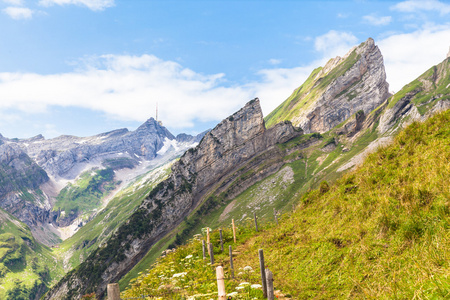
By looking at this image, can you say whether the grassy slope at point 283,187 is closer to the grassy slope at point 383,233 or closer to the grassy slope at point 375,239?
the grassy slope at point 375,239

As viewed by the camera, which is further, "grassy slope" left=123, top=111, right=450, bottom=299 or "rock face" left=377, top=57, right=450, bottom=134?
"rock face" left=377, top=57, right=450, bottom=134

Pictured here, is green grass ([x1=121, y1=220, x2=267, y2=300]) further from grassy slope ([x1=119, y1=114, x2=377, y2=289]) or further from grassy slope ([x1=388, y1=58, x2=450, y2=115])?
grassy slope ([x1=388, y1=58, x2=450, y2=115])

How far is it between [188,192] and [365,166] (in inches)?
5857

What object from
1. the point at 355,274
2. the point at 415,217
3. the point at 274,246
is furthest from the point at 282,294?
the point at 274,246

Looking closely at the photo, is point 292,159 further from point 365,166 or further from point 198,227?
point 365,166

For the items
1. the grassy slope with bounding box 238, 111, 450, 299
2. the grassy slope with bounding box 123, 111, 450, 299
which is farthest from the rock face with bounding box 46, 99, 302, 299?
the grassy slope with bounding box 238, 111, 450, 299

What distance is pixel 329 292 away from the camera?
1098 cm

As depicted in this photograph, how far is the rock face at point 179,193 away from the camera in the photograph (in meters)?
130

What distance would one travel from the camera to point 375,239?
1137 cm

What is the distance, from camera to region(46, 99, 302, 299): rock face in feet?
427

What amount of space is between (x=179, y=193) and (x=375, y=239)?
155 metres

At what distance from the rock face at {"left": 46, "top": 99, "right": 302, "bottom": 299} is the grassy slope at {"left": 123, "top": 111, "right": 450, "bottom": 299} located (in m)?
126

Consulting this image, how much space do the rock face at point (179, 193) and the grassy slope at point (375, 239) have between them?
126 metres

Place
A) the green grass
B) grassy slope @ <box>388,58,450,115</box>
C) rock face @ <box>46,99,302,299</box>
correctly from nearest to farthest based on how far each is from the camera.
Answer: the green grass
rock face @ <box>46,99,302,299</box>
grassy slope @ <box>388,58,450,115</box>
